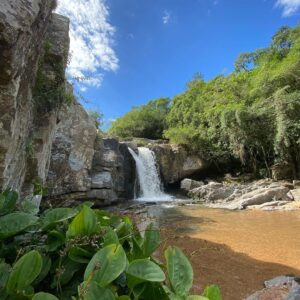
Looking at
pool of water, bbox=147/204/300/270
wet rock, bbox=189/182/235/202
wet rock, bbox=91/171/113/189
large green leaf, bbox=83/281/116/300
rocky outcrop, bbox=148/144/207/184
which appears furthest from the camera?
rocky outcrop, bbox=148/144/207/184

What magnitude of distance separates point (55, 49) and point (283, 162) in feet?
58.0

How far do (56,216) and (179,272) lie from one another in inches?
23.8

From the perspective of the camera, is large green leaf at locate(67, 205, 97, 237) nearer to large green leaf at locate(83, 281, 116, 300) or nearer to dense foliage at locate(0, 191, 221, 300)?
dense foliage at locate(0, 191, 221, 300)

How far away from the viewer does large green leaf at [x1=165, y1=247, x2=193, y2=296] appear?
104cm

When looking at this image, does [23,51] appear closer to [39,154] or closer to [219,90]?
[39,154]

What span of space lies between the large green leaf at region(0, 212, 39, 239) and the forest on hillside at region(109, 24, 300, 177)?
17214 millimetres

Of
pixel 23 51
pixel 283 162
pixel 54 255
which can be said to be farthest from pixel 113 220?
pixel 283 162

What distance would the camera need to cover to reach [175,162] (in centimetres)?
2041

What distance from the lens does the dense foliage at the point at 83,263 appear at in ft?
3.13

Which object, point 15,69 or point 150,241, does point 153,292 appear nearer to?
point 150,241

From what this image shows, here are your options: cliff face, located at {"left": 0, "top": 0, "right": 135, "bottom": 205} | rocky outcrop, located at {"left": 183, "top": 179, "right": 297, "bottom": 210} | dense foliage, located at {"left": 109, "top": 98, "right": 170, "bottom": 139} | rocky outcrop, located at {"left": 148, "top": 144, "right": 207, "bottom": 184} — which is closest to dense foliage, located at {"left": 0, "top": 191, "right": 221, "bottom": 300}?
cliff face, located at {"left": 0, "top": 0, "right": 135, "bottom": 205}

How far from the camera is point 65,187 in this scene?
9867 mm

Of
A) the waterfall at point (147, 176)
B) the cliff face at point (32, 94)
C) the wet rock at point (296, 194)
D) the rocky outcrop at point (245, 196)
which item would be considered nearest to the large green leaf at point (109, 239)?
the cliff face at point (32, 94)

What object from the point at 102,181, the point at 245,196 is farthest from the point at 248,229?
the point at 102,181
